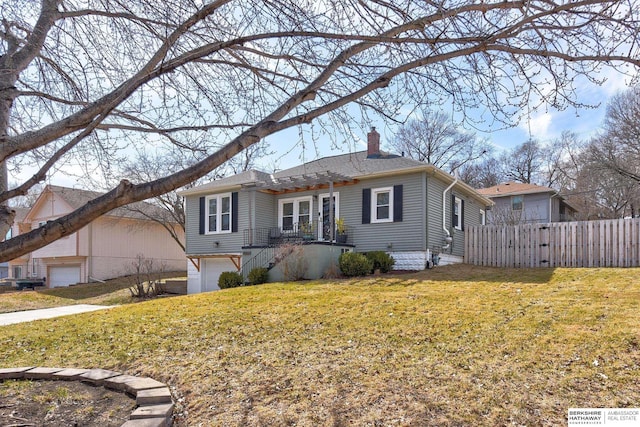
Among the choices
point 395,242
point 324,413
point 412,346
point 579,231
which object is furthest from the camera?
point 395,242

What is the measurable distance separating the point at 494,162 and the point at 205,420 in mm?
33955

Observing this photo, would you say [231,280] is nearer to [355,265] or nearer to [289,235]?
[289,235]

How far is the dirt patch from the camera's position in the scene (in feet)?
11.4

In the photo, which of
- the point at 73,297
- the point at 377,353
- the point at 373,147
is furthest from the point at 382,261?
the point at 73,297

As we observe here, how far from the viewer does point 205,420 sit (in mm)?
3715

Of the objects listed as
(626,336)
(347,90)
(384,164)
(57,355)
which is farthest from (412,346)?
(384,164)

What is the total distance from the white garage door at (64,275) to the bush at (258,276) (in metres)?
14.4

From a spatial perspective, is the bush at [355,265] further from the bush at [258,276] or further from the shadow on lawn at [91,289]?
the shadow on lawn at [91,289]

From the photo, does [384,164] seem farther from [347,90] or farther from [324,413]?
[324,413]

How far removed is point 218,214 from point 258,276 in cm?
495

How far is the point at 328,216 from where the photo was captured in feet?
53.8

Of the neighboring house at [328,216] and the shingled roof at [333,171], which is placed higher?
the shingled roof at [333,171]

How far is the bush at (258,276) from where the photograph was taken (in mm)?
14062

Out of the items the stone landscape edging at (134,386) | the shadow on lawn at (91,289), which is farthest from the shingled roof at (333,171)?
the stone landscape edging at (134,386)
